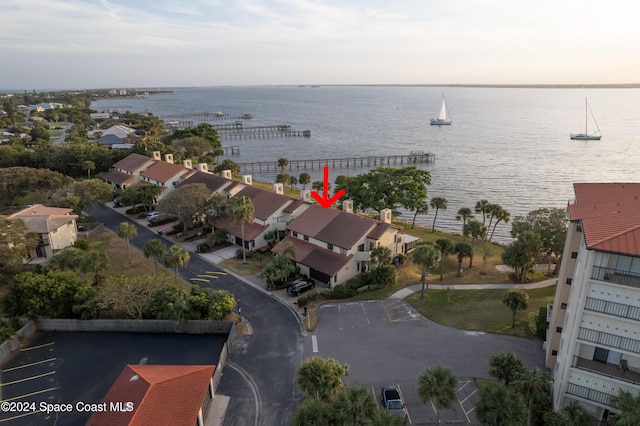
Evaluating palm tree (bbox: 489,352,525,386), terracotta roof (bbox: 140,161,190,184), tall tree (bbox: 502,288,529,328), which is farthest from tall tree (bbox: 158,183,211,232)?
palm tree (bbox: 489,352,525,386)

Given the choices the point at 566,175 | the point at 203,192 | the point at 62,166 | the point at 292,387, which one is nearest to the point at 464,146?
the point at 566,175

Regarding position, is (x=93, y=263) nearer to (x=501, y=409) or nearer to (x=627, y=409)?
(x=501, y=409)

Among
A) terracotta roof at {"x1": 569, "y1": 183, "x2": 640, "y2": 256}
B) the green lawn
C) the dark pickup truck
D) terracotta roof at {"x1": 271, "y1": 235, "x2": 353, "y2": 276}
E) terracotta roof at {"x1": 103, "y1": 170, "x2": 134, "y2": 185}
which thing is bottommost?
the dark pickup truck

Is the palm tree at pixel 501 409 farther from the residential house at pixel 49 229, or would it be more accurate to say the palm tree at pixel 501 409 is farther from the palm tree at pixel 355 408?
the residential house at pixel 49 229

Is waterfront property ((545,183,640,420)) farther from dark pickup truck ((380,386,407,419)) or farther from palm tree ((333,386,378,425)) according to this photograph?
palm tree ((333,386,378,425))

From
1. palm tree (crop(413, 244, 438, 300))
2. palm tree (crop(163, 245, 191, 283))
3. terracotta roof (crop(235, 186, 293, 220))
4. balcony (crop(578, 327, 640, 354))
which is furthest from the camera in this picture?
terracotta roof (crop(235, 186, 293, 220))

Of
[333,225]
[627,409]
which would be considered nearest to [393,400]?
[627,409]

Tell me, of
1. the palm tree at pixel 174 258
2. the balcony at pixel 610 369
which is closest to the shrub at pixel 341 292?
the palm tree at pixel 174 258

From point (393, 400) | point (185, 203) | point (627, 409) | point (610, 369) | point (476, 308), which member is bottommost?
point (393, 400)

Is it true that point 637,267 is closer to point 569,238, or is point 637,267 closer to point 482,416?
point 569,238
